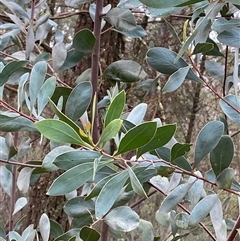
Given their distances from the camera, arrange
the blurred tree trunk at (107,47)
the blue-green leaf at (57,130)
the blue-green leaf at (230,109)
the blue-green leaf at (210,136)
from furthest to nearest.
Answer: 1. the blurred tree trunk at (107,47)
2. the blue-green leaf at (230,109)
3. the blue-green leaf at (210,136)
4. the blue-green leaf at (57,130)

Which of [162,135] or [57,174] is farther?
[57,174]

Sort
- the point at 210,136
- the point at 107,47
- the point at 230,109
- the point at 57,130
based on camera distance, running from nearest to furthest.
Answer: the point at 57,130 < the point at 210,136 < the point at 230,109 < the point at 107,47

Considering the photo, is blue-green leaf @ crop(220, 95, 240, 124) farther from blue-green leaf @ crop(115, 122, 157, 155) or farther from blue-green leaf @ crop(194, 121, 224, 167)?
blue-green leaf @ crop(115, 122, 157, 155)

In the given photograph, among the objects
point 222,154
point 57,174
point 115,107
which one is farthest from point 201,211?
point 57,174

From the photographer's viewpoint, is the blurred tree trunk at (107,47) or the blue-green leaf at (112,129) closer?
the blue-green leaf at (112,129)

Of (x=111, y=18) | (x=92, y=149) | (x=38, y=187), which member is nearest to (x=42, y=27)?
(x=111, y=18)

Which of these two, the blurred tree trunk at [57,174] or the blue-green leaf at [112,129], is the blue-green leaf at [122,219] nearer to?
the blue-green leaf at [112,129]

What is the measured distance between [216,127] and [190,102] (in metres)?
1.88

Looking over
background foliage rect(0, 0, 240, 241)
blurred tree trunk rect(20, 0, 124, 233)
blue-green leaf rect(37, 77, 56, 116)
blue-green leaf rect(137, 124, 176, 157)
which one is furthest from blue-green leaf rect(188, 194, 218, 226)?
blurred tree trunk rect(20, 0, 124, 233)

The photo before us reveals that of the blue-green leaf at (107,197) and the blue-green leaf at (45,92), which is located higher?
the blue-green leaf at (45,92)

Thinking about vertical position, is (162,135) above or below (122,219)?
above

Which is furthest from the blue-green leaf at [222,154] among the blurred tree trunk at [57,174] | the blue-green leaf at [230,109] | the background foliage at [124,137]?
the blurred tree trunk at [57,174]

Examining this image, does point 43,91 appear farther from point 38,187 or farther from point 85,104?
point 38,187

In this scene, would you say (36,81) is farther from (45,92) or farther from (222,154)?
(222,154)
